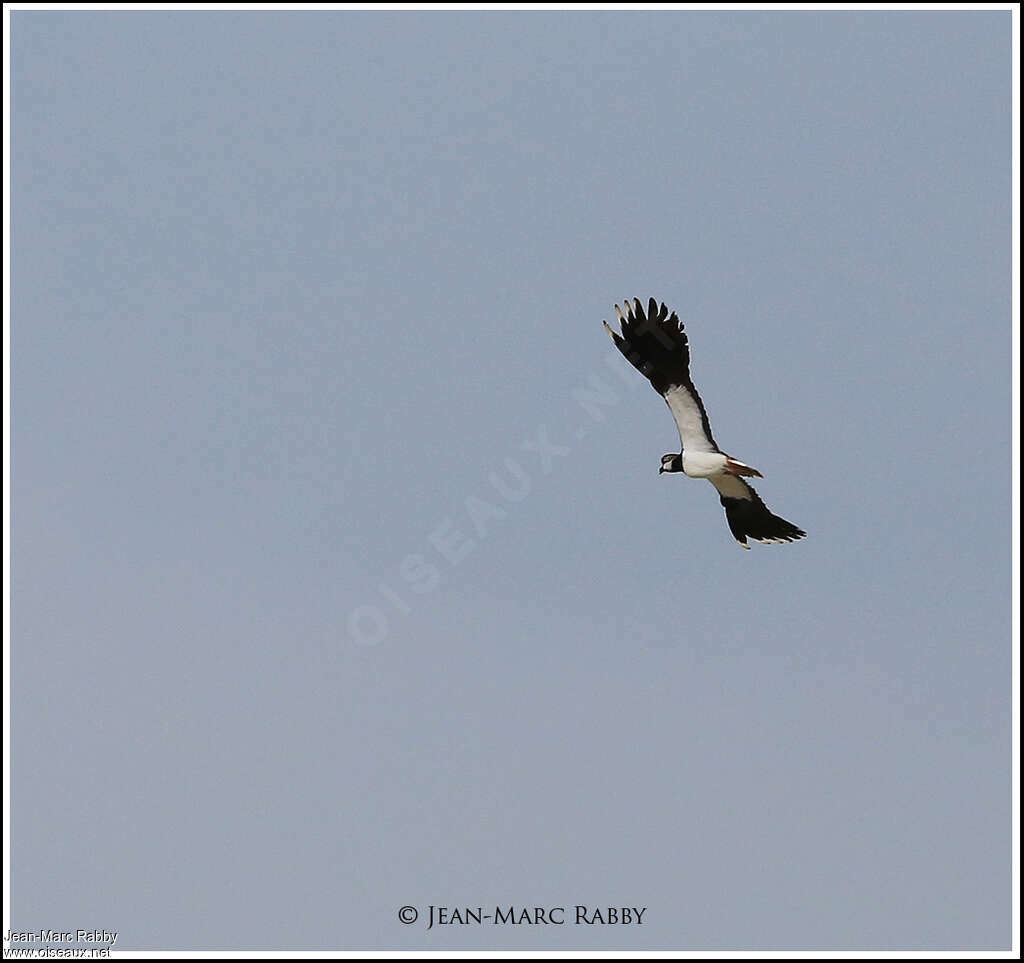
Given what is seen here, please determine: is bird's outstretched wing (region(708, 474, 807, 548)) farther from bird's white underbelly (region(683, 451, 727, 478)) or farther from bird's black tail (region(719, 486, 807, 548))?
bird's white underbelly (region(683, 451, 727, 478))

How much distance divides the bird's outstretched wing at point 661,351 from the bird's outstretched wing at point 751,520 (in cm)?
304

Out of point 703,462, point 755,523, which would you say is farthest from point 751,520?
point 703,462

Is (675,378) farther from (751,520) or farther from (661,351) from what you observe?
(751,520)

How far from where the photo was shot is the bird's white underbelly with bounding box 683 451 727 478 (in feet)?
140

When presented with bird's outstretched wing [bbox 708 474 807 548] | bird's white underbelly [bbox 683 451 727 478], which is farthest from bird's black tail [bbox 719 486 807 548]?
bird's white underbelly [bbox 683 451 727 478]

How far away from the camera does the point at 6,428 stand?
176 feet

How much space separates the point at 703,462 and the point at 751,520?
3.35 metres

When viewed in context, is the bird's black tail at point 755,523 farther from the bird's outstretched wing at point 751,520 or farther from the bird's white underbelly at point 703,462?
the bird's white underbelly at point 703,462

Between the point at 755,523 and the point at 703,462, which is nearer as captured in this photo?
the point at 703,462

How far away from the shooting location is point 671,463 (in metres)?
43.1

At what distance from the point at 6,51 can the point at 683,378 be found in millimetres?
21251

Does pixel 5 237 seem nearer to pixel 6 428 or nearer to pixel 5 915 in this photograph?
pixel 6 428

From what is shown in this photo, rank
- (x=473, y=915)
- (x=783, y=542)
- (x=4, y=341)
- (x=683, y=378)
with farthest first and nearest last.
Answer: (x=4, y=341) < (x=473, y=915) < (x=783, y=542) < (x=683, y=378)

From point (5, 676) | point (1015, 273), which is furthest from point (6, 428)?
point (1015, 273)
